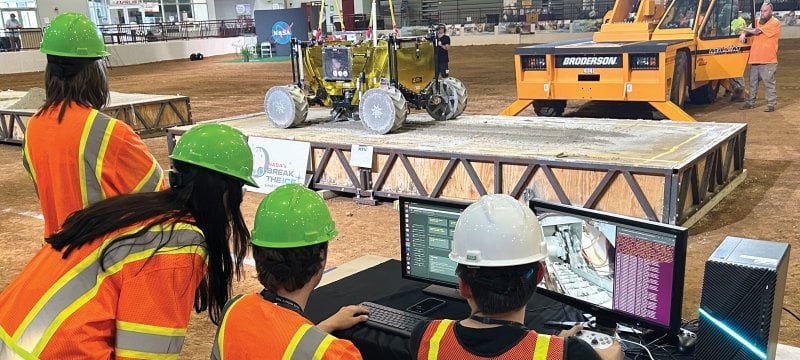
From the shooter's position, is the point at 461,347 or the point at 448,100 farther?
the point at 448,100

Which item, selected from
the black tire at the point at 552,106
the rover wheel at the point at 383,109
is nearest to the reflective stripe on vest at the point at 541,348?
the rover wheel at the point at 383,109

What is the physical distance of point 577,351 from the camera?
82.9 inches

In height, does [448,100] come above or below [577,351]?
below

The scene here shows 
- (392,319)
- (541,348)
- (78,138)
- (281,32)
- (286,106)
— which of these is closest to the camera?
(541,348)

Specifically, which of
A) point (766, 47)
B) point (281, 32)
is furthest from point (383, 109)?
point (281, 32)

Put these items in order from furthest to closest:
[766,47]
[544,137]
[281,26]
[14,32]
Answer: [281,26] < [14,32] < [766,47] < [544,137]

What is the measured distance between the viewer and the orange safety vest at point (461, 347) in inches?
82.4

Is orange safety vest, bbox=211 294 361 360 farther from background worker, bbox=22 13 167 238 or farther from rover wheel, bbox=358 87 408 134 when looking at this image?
rover wheel, bbox=358 87 408 134

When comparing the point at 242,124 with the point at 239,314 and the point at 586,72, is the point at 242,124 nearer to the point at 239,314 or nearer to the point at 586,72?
the point at 586,72

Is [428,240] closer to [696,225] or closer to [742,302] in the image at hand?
[742,302]

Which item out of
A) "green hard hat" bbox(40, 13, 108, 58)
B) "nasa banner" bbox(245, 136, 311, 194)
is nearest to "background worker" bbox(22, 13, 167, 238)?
"green hard hat" bbox(40, 13, 108, 58)

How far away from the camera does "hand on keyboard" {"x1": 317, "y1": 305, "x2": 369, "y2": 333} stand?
3098 mm

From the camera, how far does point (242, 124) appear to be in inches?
414

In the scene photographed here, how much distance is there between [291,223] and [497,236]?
675 mm
